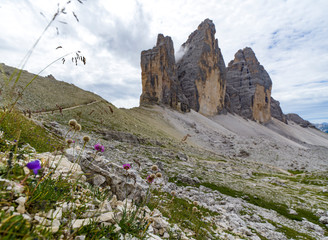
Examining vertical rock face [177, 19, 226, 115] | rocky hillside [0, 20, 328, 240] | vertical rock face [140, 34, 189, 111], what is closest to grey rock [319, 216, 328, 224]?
rocky hillside [0, 20, 328, 240]

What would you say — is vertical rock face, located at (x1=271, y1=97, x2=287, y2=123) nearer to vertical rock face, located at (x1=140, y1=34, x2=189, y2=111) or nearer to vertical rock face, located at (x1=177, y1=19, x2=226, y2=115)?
vertical rock face, located at (x1=177, y1=19, x2=226, y2=115)

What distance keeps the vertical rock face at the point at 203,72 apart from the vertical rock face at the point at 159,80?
17.4 m

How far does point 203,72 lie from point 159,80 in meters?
39.9

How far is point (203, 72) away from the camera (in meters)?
130

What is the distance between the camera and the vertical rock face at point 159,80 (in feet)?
352

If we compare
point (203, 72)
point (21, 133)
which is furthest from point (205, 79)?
point (21, 133)

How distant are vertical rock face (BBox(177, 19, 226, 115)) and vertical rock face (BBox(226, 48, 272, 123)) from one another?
A: 22.2 meters

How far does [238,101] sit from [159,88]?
290 feet

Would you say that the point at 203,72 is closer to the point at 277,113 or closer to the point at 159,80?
the point at 159,80

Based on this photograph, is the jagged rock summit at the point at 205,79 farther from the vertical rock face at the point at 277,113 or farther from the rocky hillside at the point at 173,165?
the rocky hillside at the point at 173,165

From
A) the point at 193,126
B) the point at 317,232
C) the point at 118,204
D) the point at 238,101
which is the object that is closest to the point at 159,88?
the point at 193,126

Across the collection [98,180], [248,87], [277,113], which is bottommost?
[98,180]

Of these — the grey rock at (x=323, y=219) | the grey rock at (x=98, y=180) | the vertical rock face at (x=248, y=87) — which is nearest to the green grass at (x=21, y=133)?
the grey rock at (x=98, y=180)

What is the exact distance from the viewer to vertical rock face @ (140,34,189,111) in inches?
4230
